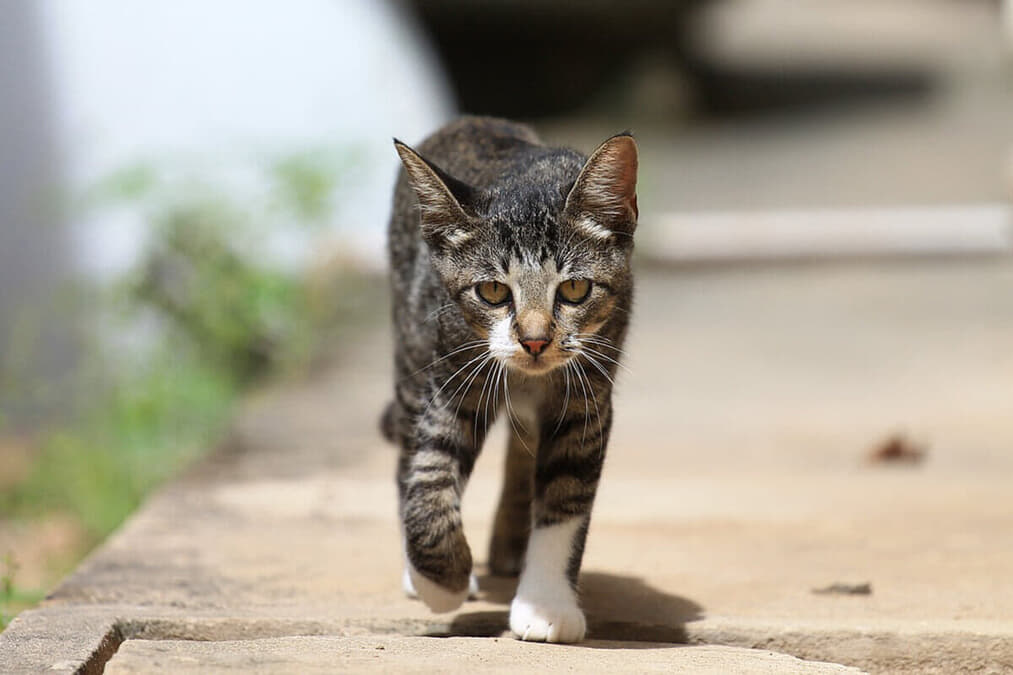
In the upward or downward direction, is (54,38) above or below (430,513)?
above

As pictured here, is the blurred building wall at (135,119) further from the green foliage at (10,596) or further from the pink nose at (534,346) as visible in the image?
the pink nose at (534,346)

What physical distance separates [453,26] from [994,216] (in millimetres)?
6800

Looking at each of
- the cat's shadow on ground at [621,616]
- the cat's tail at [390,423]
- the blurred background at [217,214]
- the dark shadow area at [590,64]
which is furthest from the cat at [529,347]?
the dark shadow area at [590,64]

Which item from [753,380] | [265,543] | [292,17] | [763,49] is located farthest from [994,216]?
[763,49]

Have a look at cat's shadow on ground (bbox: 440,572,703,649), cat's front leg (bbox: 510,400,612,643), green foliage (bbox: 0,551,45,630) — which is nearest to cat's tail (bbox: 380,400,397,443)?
cat's shadow on ground (bbox: 440,572,703,649)

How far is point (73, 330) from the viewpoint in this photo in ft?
23.4

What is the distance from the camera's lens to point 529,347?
9.65 feet

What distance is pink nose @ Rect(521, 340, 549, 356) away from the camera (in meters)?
2.94

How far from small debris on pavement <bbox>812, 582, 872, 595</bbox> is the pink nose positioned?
3.42 ft

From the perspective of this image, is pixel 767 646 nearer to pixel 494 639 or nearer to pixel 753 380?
pixel 494 639

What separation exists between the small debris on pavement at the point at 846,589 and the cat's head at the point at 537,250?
35.0 inches

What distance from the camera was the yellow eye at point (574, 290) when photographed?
119 inches

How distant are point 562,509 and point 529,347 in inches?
17.4

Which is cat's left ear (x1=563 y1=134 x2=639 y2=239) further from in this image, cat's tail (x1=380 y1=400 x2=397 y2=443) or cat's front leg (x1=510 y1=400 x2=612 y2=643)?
cat's tail (x1=380 y1=400 x2=397 y2=443)
